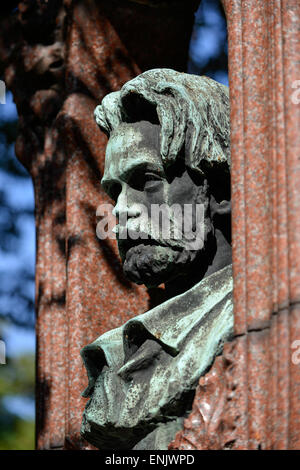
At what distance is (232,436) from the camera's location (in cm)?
425

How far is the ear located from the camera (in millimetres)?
5293

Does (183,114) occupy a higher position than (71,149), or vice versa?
(71,149)

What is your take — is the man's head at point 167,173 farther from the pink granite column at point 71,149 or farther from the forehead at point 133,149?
the pink granite column at point 71,149

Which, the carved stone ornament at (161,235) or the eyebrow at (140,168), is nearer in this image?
the carved stone ornament at (161,235)

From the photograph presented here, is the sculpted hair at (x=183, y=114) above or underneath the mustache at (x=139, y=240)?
above

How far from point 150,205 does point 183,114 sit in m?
0.39

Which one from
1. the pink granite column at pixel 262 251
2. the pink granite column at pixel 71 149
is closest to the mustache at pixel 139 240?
the pink granite column at pixel 262 251

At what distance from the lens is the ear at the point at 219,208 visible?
5293mm

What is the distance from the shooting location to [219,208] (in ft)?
17.4

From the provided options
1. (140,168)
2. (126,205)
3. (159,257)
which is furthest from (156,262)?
(140,168)

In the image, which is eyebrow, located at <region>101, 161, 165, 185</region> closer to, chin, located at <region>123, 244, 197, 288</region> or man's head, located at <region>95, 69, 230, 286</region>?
man's head, located at <region>95, 69, 230, 286</region>

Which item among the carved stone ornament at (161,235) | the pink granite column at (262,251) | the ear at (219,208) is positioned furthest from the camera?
the ear at (219,208)

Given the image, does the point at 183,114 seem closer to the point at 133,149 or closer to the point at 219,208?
the point at 133,149
